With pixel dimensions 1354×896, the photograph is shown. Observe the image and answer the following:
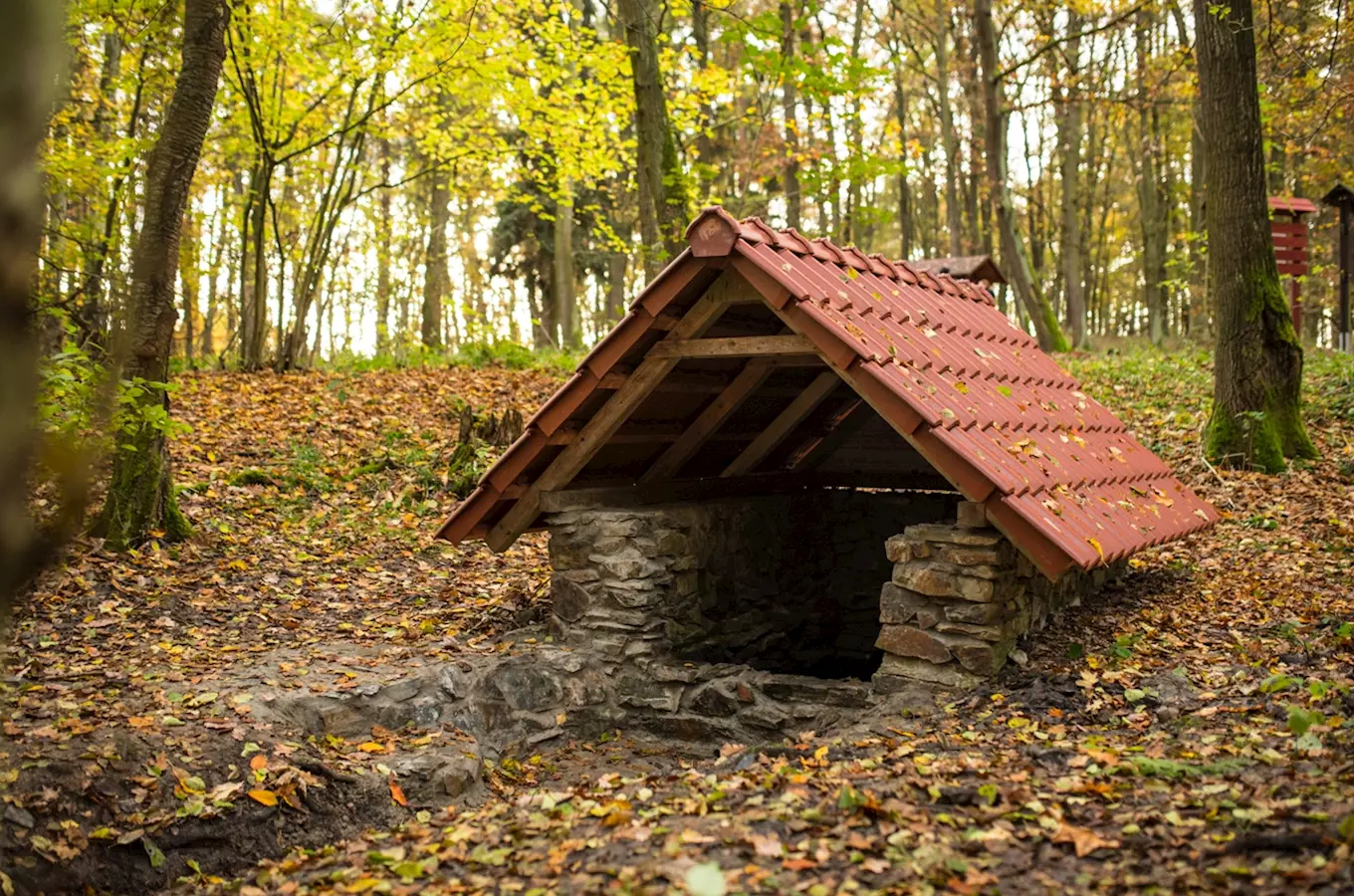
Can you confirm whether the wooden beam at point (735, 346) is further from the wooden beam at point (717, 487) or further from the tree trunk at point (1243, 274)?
the tree trunk at point (1243, 274)

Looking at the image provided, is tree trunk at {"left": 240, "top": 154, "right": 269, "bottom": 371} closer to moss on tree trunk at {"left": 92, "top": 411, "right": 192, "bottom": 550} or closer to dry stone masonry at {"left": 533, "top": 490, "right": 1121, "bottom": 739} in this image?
moss on tree trunk at {"left": 92, "top": 411, "right": 192, "bottom": 550}

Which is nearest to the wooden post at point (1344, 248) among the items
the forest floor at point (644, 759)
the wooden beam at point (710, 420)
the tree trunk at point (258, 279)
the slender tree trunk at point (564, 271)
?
the forest floor at point (644, 759)

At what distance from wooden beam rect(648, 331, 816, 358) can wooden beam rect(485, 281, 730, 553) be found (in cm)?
3

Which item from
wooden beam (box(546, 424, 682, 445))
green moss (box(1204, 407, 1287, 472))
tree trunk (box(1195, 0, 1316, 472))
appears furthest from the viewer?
green moss (box(1204, 407, 1287, 472))

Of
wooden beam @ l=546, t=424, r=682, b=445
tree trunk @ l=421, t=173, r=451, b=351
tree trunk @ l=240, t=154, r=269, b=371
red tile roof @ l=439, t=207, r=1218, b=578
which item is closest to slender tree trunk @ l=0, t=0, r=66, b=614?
red tile roof @ l=439, t=207, r=1218, b=578

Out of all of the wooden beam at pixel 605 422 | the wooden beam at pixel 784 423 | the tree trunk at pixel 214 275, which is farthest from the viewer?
the tree trunk at pixel 214 275

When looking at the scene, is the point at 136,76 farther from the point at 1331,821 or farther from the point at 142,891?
the point at 1331,821

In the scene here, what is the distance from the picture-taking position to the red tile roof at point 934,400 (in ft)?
17.1

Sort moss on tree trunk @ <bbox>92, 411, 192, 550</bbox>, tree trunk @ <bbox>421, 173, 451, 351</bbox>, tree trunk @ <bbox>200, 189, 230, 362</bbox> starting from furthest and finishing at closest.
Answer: tree trunk @ <bbox>421, 173, 451, 351</bbox> < tree trunk @ <bbox>200, 189, 230, 362</bbox> < moss on tree trunk @ <bbox>92, 411, 192, 550</bbox>

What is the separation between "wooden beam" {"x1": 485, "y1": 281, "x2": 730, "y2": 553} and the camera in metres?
6.00

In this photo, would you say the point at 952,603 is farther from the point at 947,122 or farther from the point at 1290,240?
the point at 947,122

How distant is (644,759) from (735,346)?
2462mm

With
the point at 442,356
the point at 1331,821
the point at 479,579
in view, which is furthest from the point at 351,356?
the point at 1331,821

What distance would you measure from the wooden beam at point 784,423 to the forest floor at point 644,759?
1.83 metres
